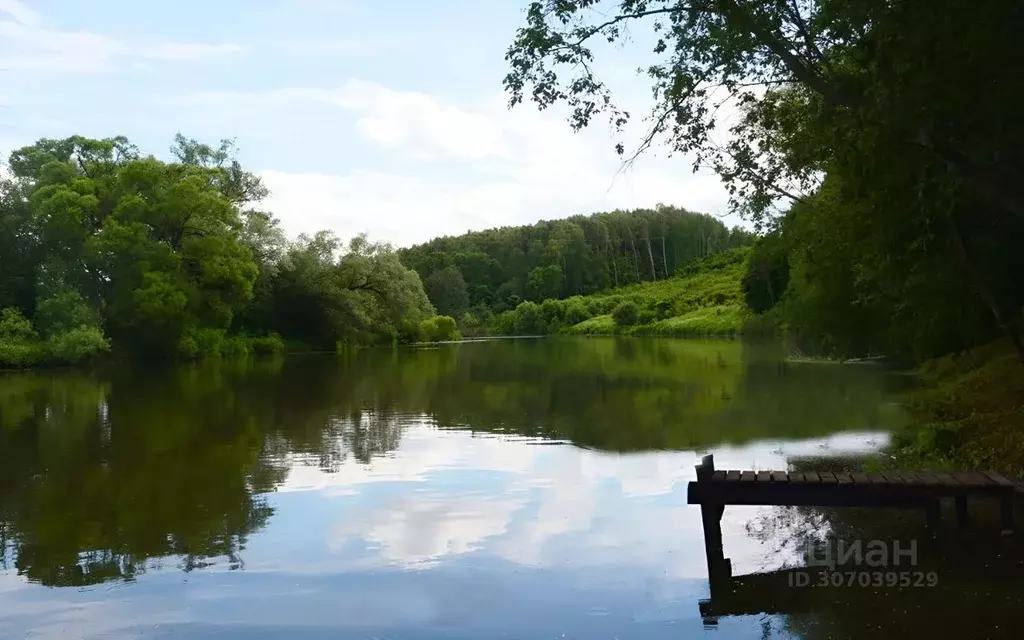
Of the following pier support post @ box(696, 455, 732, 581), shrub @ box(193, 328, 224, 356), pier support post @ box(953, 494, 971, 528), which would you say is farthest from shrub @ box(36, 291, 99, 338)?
pier support post @ box(953, 494, 971, 528)

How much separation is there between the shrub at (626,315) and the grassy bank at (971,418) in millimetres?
84031

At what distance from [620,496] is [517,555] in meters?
2.83

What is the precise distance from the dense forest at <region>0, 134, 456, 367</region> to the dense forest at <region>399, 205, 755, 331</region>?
69816 mm

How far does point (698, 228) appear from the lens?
14900 cm

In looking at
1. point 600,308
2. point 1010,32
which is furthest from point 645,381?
point 600,308

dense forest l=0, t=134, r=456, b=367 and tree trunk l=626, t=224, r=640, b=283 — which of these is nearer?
dense forest l=0, t=134, r=456, b=367

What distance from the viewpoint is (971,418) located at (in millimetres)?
13047

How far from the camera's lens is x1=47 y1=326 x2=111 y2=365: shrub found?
41.7 metres

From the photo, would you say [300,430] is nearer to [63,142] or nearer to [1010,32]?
[1010,32]

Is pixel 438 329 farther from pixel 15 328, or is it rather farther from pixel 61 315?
pixel 15 328

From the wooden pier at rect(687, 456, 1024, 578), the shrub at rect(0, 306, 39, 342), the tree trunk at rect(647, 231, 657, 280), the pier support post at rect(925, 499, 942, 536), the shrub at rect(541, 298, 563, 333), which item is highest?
the tree trunk at rect(647, 231, 657, 280)

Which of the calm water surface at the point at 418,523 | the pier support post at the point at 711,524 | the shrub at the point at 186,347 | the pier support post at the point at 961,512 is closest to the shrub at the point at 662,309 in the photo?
the shrub at the point at 186,347

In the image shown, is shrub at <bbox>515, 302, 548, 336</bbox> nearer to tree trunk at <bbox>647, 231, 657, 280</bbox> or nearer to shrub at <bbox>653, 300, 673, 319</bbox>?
shrub at <bbox>653, 300, 673, 319</bbox>

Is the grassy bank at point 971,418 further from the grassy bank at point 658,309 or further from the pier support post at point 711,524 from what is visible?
the grassy bank at point 658,309
